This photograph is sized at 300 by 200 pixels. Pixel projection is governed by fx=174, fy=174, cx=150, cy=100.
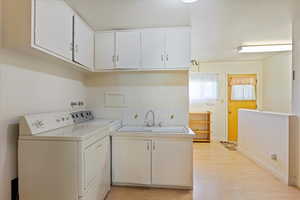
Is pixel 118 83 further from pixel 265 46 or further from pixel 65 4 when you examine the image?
pixel 265 46

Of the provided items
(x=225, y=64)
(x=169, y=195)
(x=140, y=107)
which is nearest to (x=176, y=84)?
(x=140, y=107)

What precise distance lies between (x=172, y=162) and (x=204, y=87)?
3519mm

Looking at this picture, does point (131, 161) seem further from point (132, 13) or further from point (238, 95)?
point (238, 95)

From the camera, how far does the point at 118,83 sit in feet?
9.97

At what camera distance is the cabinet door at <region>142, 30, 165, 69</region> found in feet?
8.70

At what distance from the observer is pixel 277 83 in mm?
4500

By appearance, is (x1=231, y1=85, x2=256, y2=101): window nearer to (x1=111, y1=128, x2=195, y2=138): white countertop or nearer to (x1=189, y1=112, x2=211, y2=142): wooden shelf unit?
(x1=189, y1=112, x2=211, y2=142): wooden shelf unit

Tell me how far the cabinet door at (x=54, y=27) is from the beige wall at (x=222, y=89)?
13.6ft

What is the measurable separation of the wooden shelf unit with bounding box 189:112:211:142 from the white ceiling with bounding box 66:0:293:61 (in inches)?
96.3

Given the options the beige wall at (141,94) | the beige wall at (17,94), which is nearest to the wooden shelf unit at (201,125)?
the beige wall at (141,94)

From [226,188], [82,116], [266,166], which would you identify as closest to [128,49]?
[82,116]

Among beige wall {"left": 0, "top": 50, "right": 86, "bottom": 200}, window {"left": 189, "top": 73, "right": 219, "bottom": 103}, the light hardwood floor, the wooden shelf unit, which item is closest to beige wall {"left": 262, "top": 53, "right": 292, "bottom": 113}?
window {"left": 189, "top": 73, "right": 219, "bottom": 103}

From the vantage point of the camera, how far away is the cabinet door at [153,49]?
2.65m

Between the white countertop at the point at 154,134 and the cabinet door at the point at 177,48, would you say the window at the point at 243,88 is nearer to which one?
the cabinet door at the point at 177,48
